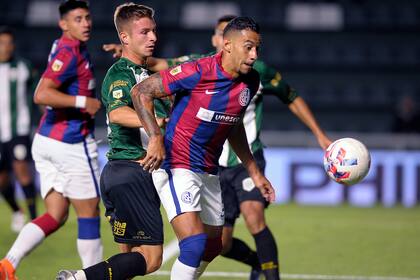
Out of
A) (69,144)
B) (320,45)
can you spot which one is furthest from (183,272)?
(320,45)

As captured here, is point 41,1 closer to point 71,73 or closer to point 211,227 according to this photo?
point 71,73

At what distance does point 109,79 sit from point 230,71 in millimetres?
759

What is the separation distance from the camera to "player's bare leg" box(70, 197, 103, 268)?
6359mm

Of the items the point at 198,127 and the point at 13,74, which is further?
the point at 13,74

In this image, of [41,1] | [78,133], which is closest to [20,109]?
[78,133]

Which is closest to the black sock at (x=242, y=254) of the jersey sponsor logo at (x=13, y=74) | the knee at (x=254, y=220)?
the knee at (x=254, y=220)

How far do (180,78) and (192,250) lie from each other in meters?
0.98

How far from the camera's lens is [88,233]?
6367mm

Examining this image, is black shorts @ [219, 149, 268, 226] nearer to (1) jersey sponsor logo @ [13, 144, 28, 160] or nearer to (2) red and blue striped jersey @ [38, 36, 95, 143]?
(2) red and blue striped jersey @ [38, 36, 95, 143]

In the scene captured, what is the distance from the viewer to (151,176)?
17.6ft

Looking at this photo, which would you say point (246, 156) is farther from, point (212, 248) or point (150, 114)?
point (150, 114)

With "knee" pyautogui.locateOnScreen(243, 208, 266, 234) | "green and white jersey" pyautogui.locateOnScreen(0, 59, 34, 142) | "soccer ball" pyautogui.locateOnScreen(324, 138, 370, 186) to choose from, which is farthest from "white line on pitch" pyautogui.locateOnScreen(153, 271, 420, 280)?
"green and white jersey" pyautogui.locateOnScreen(0, 59, 34, 142)

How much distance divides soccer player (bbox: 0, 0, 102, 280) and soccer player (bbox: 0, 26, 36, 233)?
3518mm

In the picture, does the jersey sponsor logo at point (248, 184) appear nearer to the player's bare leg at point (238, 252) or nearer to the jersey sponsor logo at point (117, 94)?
the player's bare leg at point (238, 252)
